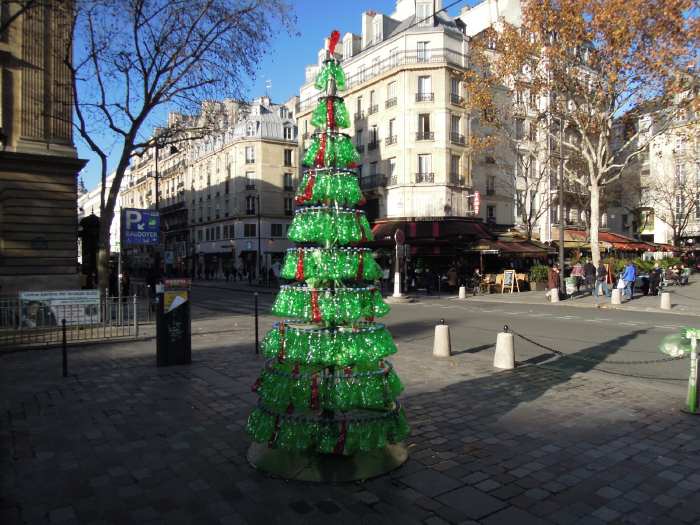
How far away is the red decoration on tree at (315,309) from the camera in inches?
Result: 176

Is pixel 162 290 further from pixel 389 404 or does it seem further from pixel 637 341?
pixel 637 341

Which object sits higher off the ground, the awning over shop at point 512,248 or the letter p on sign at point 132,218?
the letter p on sign at point 132,218

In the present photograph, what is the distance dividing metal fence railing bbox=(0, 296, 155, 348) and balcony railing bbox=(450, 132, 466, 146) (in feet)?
88.9

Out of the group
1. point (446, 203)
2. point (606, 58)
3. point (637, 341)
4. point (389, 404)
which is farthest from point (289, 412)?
point (446, 203)

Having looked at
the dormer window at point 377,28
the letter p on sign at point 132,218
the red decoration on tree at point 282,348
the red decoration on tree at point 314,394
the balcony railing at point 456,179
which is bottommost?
the red decoration on tree at point 314,394

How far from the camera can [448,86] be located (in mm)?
34906

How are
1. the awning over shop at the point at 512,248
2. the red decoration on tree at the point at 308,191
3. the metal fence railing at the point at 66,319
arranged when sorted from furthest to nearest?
the awning over shop at the point at 512,248
the metal fence railing at the point at 66,319
the red decoration on tree at the point at 308,191

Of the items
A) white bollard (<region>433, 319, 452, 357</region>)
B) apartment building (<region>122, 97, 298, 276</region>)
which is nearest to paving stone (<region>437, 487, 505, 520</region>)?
white bollard (<region>433, 319, 452, 357</region>)

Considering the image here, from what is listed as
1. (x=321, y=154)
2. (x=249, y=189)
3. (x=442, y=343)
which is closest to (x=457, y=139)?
(x=249, y=189)

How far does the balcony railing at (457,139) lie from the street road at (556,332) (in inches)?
646

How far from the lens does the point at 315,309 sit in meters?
4.47

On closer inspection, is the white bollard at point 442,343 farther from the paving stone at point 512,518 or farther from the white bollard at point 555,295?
the white bollard at point 555,295

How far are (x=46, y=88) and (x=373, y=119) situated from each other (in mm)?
23590

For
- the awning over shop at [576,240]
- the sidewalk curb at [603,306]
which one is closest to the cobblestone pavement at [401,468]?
the sidewalk curb at [603,306]
